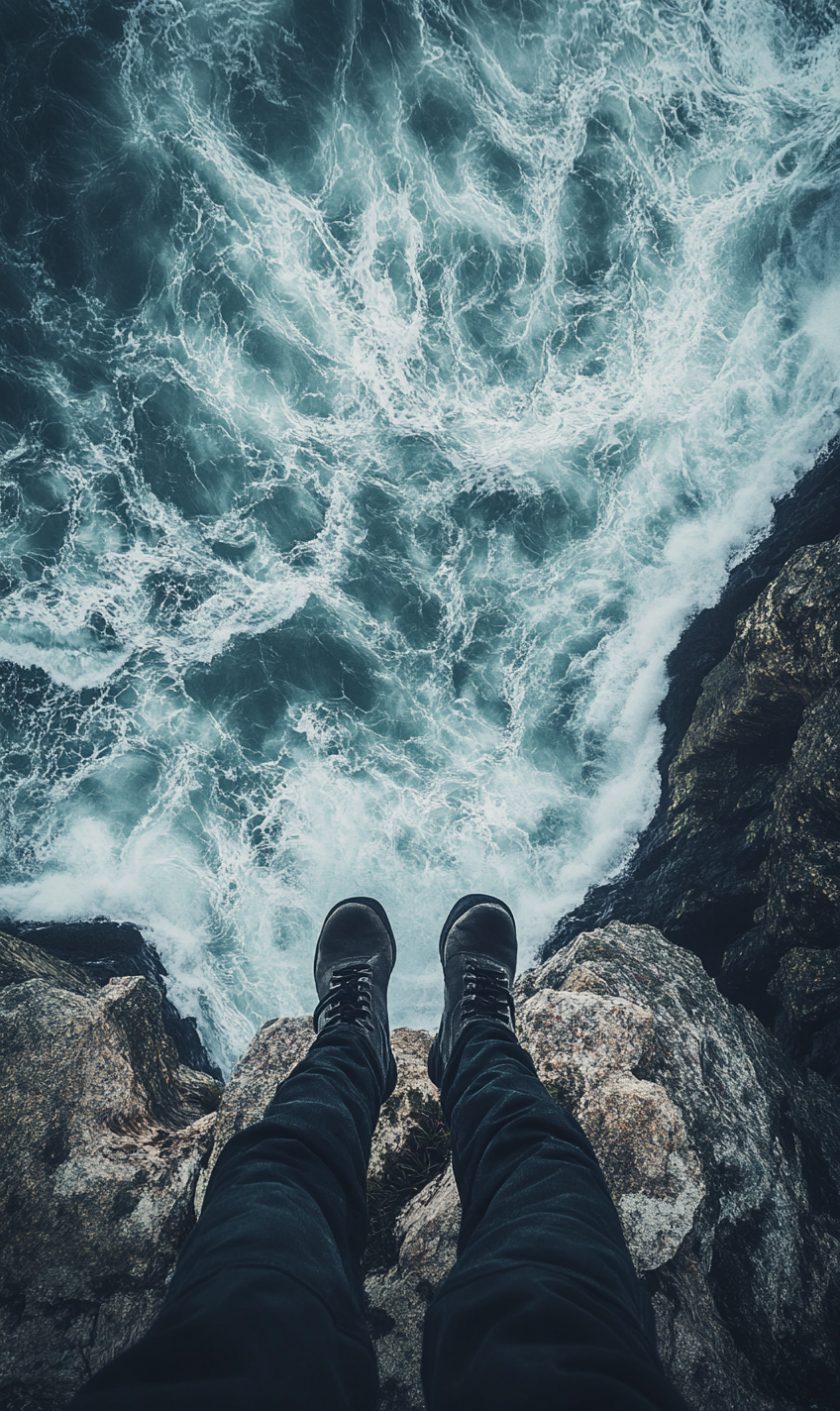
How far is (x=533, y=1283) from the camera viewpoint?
158cm

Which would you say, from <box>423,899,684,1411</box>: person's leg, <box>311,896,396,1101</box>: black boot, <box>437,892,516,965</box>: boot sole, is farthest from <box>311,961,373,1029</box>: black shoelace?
<box>423,899,684,1411</box>: person's leg

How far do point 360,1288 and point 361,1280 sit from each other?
0.04 meters

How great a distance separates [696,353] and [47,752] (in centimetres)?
1043

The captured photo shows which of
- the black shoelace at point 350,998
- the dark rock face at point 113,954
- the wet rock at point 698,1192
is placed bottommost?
the wet rock at point 698,1192

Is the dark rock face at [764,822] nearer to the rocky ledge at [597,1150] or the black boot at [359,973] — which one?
the rocky ledge at [597,1150]

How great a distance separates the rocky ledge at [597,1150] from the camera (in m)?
3.08

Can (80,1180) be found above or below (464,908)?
below

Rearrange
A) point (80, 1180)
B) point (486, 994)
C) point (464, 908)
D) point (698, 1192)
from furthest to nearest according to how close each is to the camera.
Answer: point (464, 908), point (486, 994), point (80, 1180), point (698, 1192)

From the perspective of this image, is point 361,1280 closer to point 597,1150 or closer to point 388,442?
point 597,1150

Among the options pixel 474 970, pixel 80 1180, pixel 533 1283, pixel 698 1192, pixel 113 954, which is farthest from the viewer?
pixel 113 954

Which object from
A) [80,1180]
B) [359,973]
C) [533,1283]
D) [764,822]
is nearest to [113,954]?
[80,1180]

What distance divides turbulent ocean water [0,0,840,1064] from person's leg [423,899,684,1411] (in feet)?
17.7

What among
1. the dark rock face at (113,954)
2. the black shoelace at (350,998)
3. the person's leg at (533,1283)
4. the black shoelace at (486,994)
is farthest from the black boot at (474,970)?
the dark rock face at (113,954)

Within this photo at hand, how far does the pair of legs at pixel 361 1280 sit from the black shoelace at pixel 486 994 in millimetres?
829
